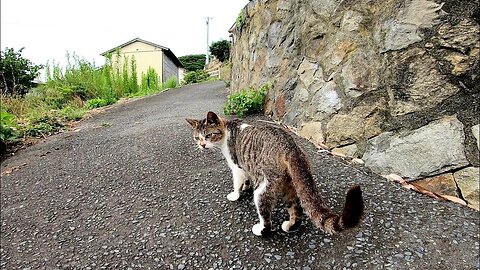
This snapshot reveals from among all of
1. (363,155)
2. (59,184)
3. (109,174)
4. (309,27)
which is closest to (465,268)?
(363,155)

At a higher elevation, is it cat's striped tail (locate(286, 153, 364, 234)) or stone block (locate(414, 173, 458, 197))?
cat's striped tail (locate(286, 153, 364, 234))

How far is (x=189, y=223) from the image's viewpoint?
2.43 m

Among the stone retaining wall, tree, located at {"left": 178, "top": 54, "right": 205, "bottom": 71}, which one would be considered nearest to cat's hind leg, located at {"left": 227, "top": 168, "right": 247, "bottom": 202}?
the stone retaining wall

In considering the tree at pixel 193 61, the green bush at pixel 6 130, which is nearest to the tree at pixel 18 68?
the green bush at pixel 6 130

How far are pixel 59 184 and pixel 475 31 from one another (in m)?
3.68

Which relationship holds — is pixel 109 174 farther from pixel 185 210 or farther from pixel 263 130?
pixel 263 130

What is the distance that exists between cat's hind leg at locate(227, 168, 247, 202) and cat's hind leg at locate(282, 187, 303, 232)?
1.61 ft

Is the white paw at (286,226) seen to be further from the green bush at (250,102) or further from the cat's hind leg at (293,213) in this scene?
the green bush at (250,102)

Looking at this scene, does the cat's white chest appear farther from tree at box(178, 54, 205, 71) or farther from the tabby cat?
tree at box(178, 54, 205, 71)

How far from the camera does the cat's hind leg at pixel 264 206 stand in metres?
2.03

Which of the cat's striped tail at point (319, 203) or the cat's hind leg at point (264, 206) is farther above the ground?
the cat's striped tail at point (319, 203)

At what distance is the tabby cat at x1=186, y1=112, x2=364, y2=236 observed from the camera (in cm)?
162

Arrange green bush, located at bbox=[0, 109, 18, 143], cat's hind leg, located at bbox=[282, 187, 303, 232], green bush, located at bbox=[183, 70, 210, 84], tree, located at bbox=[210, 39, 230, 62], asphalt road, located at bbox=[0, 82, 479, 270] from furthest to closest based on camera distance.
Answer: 1. tree, located at bbox=[210, 39, 230, 62]
2. green bush, located at bbox=[183, 70, 210, 84]
3. green bush, located at bbox=[0, 109, 18, 143]
4. cat's hind leg, located at bbox=[282, 187, 303, 232]
5. asphalt road, located at bbox=[0, 82, 479, 270]

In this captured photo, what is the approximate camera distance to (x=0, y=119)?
476 centimetres
